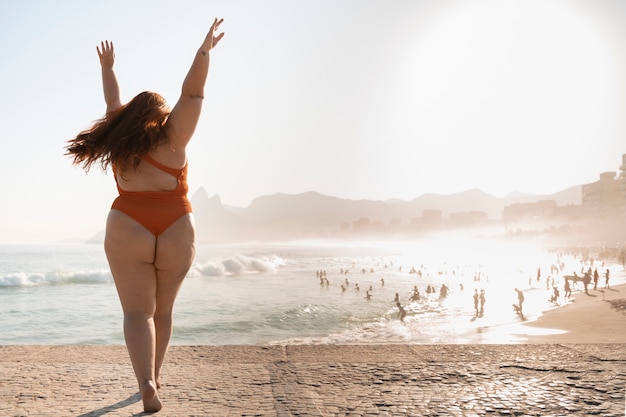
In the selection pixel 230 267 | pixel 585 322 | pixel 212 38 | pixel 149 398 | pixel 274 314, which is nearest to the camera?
pixel 149 398

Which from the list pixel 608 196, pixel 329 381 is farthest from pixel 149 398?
pixel 608 196

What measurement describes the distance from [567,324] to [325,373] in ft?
53.1

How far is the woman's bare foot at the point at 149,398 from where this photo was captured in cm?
266

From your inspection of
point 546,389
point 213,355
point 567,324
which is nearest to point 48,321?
point 567,324

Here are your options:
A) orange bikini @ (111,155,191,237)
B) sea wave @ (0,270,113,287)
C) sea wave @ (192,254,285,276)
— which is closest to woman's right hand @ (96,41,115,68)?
orange bikini @ (111,155,191,237)

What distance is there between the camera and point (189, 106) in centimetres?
280

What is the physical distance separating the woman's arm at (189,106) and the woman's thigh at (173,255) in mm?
422

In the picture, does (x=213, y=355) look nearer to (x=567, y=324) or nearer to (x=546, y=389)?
(x=546, y=389)

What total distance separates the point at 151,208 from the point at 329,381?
1452mm

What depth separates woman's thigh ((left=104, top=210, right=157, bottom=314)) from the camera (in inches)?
107

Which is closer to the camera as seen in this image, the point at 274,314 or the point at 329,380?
the point at 329,380

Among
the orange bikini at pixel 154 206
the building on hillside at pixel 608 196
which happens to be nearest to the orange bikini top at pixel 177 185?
the orange bikini at pixel 154 206

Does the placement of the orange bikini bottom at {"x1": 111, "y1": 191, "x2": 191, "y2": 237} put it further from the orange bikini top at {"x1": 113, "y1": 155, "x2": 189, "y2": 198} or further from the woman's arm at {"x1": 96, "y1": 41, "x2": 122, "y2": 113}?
the woman's arm at {"x1": 96, "y1": 41, "x2": 122, "y2": 113}

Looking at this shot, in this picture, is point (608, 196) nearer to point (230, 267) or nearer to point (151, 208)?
point (230, 267)
